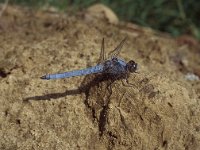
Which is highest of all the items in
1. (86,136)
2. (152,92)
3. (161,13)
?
(161,13)

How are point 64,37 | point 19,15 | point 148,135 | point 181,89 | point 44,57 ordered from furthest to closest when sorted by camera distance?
point 19,15
point 64,37
point 44,57
point 181,89
point 148,135

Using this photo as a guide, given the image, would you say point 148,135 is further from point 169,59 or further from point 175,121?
point 169,59

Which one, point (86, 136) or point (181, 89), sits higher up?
point (181, 89)

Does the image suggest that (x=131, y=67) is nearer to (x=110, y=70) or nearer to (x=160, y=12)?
(x=110, y=70)

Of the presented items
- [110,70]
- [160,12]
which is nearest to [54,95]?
[110,70]

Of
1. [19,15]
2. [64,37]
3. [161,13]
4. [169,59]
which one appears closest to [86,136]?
[64,37]

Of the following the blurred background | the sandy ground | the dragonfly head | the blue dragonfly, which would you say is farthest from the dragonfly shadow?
the blurred background
